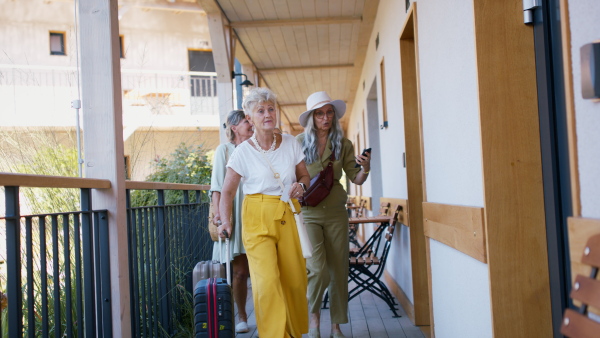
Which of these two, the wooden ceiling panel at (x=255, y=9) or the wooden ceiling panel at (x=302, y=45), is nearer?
the wooden ceiling panel at (x=255, y=9)

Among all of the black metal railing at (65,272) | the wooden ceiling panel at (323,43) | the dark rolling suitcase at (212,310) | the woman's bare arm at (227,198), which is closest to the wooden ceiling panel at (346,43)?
the wooden ceiling panel at (323,43)

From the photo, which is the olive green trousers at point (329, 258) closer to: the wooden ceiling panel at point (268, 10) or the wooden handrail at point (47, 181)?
the wooden handrail at point (47, 181)

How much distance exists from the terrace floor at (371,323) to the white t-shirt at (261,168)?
143 cm

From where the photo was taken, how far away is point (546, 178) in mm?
2018

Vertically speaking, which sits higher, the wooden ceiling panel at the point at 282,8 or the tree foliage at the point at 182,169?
the wooden ceiling panel at the point at 282,8

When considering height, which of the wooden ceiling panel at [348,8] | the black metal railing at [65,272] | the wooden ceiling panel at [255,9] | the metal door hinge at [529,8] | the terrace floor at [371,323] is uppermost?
the wooden ceiling panel at [348,8]

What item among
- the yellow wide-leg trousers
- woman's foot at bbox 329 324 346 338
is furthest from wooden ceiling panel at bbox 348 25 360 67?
the yellow wide-leg trousers

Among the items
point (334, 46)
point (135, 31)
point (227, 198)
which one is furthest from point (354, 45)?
point (135, 31)

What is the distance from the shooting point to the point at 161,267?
3.59 meters

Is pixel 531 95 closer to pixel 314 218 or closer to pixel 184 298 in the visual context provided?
pixel 314 218

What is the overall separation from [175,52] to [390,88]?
12.3 metres

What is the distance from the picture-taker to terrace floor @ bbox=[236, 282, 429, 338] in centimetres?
398

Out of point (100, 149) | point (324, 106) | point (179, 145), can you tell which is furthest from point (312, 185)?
point (179, 145)

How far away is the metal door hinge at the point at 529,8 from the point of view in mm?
1966
